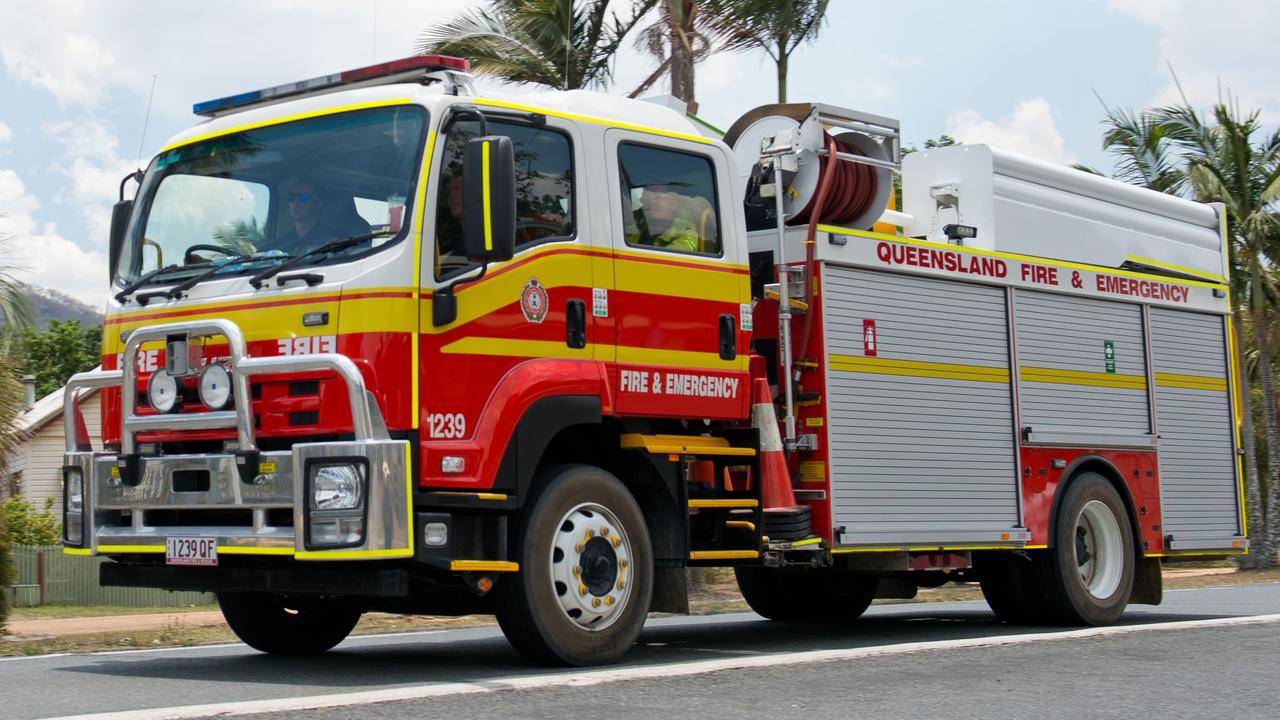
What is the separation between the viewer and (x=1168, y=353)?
1280 centimetres

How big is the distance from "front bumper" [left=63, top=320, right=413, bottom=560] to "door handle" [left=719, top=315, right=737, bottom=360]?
2.57m

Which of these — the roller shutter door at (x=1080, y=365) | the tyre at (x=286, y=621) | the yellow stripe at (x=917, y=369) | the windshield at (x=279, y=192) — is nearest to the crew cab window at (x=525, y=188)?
the windshield at (x=279, y=192)

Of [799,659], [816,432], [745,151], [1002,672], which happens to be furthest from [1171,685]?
[745,151]

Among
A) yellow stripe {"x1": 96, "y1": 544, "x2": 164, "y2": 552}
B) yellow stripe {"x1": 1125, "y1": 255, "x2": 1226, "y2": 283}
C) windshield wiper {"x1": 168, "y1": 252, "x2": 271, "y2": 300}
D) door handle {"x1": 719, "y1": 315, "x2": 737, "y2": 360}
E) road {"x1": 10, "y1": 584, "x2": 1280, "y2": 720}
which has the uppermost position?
yellow stripe {"x1": 1125, "y1": 255, "x2": 1226, "y2": 283}

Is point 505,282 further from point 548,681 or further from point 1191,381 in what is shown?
point 1191,381

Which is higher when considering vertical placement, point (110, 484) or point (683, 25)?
point (683, 25)

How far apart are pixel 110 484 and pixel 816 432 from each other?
4308 millimetres

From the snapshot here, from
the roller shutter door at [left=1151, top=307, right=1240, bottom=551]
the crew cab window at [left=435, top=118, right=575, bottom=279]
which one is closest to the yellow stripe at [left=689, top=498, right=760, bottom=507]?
the crew cab window at [left=435, top=118, right=575, bottom=279]

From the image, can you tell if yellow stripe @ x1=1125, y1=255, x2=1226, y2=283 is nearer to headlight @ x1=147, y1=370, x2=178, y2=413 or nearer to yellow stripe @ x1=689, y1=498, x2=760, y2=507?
yellow stripe @ x1=689, y1=498, x2=760, y2=507

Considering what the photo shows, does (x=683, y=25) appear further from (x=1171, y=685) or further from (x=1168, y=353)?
(x=1171, y=685)

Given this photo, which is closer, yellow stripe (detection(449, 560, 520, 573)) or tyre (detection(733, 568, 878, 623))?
yellow stripe (detection(449, 560, 520, 573))

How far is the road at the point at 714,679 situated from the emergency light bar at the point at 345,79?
3.15m

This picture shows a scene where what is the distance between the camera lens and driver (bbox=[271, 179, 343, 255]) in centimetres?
798

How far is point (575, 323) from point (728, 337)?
1.28 m
